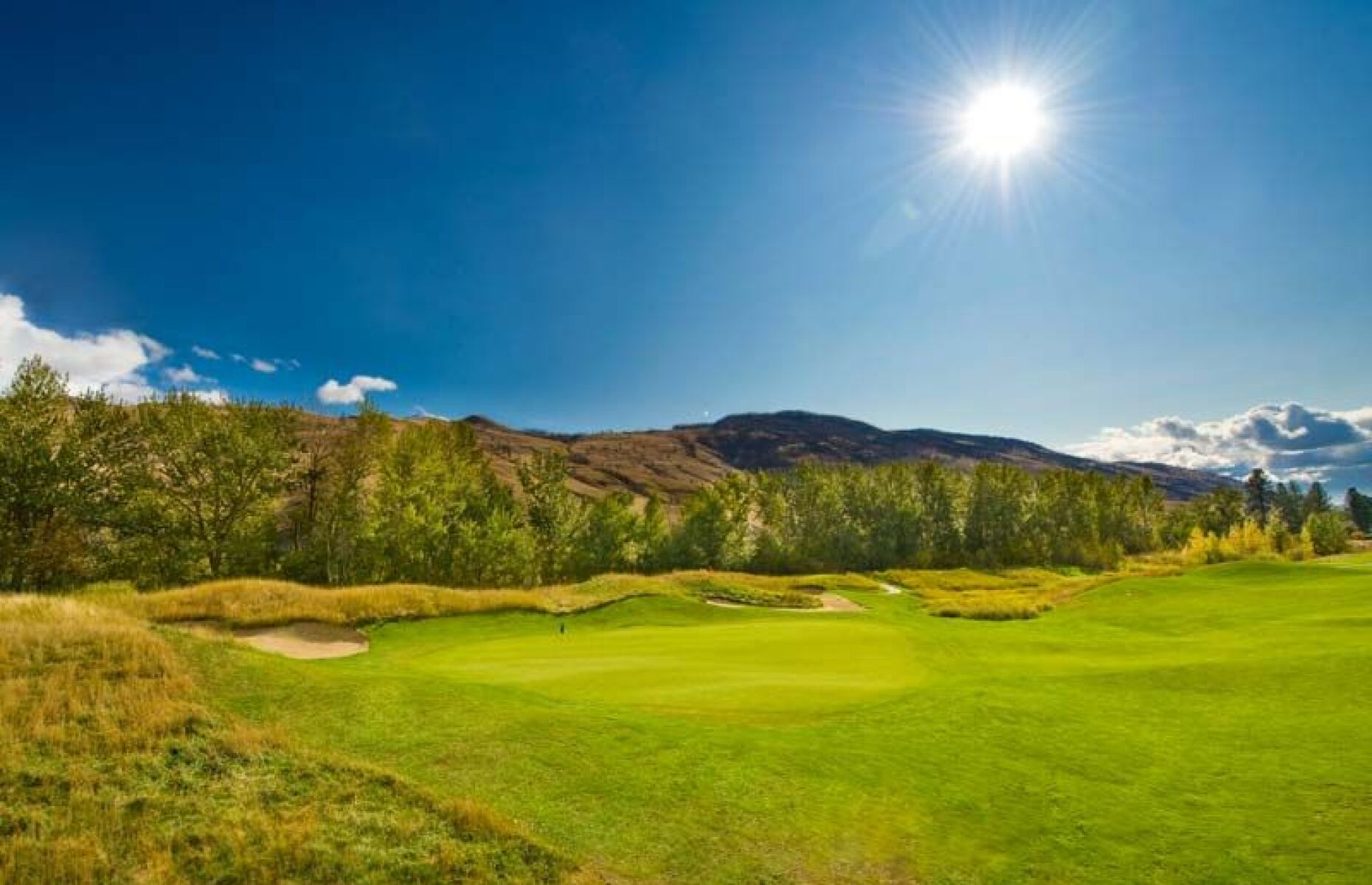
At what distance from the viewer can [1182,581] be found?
39688mm

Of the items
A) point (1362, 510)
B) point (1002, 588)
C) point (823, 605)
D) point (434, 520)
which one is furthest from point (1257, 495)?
point (434, 520)

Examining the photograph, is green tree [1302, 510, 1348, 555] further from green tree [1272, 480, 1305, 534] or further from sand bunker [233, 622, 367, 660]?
sand bunker [233, 622, 367, 660]

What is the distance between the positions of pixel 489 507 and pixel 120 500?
2604cm

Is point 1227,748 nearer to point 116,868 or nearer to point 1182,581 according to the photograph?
point 116,868

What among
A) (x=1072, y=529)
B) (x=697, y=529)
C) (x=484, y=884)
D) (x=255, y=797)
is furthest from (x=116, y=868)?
(x=1072, y=529)

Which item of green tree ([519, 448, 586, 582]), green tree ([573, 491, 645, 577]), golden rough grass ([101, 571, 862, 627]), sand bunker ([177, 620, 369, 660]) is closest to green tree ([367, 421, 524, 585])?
green tree ([519, 448, 586, 582])

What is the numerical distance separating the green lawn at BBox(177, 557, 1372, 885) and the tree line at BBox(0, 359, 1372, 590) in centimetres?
3457

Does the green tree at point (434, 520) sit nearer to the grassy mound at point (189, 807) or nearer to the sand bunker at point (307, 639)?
the sand bunker at point (307, 639)

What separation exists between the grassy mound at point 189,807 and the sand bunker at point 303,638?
518 inches

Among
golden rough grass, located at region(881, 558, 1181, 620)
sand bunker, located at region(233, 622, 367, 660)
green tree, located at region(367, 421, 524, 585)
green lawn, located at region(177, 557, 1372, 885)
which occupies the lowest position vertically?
golden rough grass, located at region(881, 558, 1181, 620)

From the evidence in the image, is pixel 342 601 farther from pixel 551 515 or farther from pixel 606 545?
pixel 606 545

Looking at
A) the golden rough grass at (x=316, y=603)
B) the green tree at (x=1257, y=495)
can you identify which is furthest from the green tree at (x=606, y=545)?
the green tree at (x=1257, y=495)

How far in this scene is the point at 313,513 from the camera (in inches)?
2053

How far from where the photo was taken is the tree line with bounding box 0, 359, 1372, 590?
129ft
